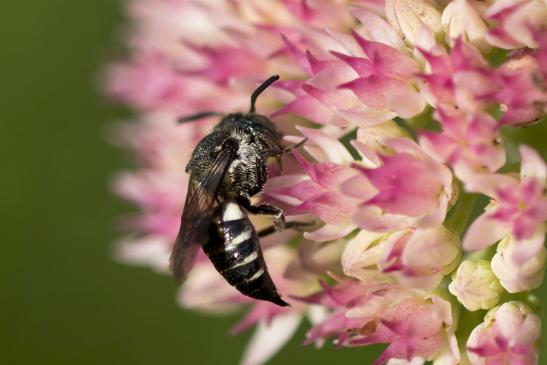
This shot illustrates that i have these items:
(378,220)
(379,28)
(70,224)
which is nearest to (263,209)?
(378,220)

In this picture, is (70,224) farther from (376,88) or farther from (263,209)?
(376,88)

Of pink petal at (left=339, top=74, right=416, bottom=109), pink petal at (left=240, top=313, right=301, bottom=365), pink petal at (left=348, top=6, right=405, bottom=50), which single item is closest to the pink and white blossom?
pink petal at (left=339, top=74, right=416, bottom=109)

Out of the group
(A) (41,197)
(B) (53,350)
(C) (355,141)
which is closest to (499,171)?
(C) (355,141)

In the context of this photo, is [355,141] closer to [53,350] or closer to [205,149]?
[205,149]

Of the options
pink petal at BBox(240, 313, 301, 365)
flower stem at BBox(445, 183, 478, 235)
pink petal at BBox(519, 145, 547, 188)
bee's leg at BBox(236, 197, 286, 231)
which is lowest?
pink petal at BBox(240, 313, 301, 365)

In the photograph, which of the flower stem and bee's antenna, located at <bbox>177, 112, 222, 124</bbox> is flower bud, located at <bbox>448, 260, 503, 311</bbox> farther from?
bee's antenna, located at <bbox>177, 112, 222, 124</bbox>
